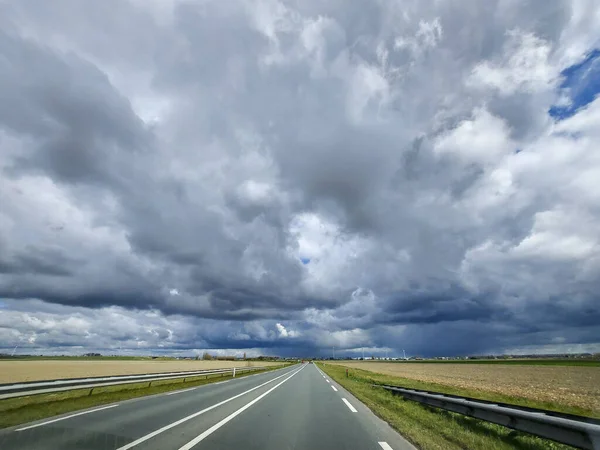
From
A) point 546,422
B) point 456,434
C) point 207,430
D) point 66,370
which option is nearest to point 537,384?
point 456,434

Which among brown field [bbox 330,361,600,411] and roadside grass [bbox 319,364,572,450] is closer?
roadside grass [bbox 319,364,572,450]

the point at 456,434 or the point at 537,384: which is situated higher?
the point at 537,384

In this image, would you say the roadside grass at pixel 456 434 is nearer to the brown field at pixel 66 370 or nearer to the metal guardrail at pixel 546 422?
the metal guardrail at pixel 546 422

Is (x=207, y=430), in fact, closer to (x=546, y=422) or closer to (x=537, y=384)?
(x=546, y=422)

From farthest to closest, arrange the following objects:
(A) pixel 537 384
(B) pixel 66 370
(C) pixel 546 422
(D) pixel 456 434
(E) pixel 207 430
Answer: (B) pixel 66 370 → (A) pixel 537 384 → (E) pixel 207 430 → (D) pixel 456 434 → (C) pixel 546 422

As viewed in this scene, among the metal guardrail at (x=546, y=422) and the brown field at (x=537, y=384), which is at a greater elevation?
the brown field at (x=537, y=384)

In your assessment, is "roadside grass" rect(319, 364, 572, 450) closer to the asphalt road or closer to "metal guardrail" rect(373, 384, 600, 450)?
"metal guardrail" rect(373, 384, 600, 450)

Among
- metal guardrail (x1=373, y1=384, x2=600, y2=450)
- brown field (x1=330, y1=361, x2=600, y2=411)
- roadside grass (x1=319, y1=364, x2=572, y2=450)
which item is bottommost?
roadside grass (x1=319, y1=364, x2=572, y2=450)

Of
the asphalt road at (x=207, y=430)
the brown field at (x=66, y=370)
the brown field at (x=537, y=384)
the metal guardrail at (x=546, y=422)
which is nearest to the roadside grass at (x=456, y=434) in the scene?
the metal guardrail at (x=546, y=422)

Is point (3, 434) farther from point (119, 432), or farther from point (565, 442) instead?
point (565, 442)

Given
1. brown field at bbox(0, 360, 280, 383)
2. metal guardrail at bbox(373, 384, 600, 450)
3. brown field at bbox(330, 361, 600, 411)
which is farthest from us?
brown field at bbox(0, 360, 280, 383)

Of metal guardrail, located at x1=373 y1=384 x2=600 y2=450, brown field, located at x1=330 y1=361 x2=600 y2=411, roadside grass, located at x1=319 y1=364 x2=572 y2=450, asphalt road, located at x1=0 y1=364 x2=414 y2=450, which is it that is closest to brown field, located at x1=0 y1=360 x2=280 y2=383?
asphalt road, located at x1=0 y1=364 x2=414 y2=450

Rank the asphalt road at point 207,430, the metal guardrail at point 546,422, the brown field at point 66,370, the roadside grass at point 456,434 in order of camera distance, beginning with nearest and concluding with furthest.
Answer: the metal guardrail at point 546,422
the asphalt road at point 207,430
the roadside grass at point 456,434
the brown field at point 66,370

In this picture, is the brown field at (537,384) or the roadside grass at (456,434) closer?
the roadside grass at (456,434)
